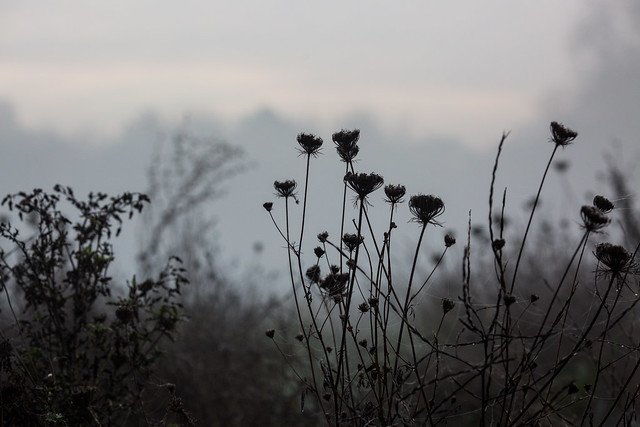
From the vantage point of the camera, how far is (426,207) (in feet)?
8.54

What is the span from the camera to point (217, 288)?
8.52m

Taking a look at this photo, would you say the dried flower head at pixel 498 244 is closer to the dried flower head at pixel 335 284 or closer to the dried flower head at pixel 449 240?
the dried flower head at pixel 449 240

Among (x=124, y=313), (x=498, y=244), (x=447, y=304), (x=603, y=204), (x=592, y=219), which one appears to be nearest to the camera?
(x=592, y=219)

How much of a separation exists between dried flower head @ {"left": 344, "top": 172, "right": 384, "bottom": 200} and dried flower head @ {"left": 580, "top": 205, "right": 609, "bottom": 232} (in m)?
0.62

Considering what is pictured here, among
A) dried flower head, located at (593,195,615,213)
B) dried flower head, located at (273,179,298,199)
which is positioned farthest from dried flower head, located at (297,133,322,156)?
dried flower head, located at (593,195,615,213)

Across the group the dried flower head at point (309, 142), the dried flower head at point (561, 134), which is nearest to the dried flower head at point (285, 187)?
the dried flower head at point (309, 142)

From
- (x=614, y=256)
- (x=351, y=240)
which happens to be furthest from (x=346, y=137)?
(x=614, y=256)

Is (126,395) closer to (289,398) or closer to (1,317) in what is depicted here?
(1,317)

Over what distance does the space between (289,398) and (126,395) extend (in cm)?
277

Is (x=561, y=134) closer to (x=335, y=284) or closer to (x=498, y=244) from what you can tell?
(x=498, y=244)

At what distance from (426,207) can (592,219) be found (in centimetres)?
49

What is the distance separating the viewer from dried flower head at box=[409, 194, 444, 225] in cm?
260

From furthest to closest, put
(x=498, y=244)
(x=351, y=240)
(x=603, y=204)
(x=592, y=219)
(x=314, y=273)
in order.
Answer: (x=314, y=273) < (x=351, y=240) < (x=603, y=204) < (x=498, y=244) < (x=592, y=219)

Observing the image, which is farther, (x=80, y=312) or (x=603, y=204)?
(x=80, y=312)
